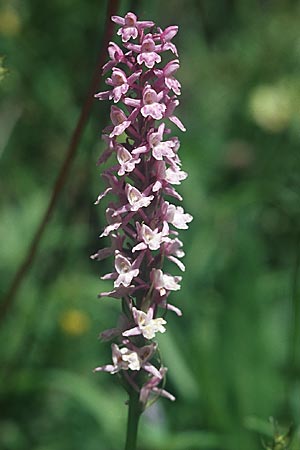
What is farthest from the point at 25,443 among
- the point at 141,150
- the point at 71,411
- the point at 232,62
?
the point at 232,62

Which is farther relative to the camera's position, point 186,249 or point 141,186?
point 186,249

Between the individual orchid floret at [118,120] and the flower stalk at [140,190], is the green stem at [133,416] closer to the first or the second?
the flower stalk at [140,190]

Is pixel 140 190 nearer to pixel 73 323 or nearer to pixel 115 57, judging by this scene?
pixel 115 57

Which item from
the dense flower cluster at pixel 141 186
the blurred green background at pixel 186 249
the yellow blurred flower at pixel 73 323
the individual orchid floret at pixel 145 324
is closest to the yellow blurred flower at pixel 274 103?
the blurred green background at pixel 186 249

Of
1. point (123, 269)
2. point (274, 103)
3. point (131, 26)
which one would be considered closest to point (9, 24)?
point (274, 103)

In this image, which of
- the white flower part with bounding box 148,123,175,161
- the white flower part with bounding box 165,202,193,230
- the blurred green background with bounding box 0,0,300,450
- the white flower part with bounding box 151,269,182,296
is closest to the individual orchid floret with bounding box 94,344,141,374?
the white flower part with bounding box 151,269,182,296

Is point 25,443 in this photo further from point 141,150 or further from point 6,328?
point 141,150
